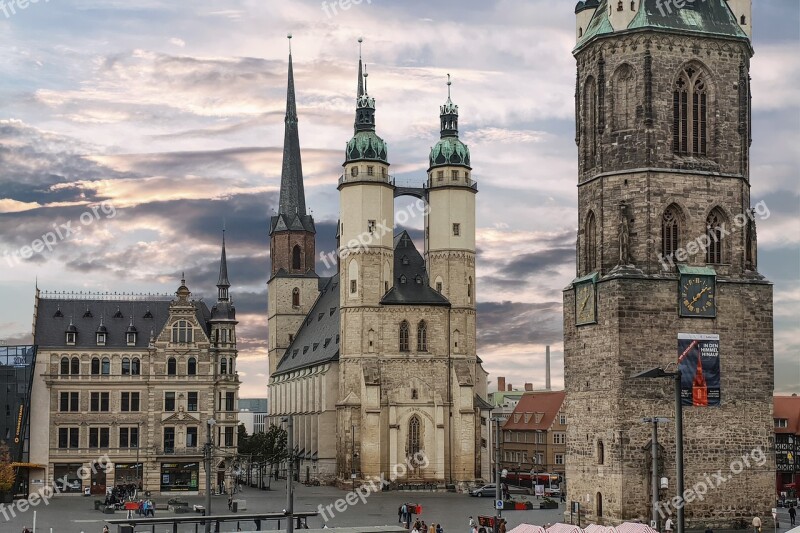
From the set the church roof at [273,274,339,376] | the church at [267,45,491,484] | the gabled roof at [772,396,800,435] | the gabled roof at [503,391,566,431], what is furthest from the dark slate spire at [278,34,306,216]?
the gabled roof at [772,396,800,435]

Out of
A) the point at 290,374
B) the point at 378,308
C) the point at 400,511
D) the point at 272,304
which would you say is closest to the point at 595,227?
the point at 400,511

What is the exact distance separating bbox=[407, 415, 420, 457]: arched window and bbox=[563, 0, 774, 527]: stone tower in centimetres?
4025

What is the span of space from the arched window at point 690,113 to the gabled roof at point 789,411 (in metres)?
42.8

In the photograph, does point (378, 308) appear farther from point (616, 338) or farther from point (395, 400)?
Answer: point (616, 338)

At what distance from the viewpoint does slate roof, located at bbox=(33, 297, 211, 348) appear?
93.4 m

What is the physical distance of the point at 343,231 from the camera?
10881cm

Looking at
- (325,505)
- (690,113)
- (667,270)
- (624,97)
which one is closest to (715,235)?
(667,270)

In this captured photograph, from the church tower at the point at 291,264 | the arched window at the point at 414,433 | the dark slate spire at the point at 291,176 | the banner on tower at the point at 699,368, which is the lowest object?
the arched window at the point at 414,433

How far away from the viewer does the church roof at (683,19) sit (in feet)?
214

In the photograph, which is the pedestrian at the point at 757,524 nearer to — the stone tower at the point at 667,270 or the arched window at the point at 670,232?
the stone tower at the point at 667,270

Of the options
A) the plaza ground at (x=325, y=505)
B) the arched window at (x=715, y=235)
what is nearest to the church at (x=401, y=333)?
the plaza ground at (x=325, y=505)

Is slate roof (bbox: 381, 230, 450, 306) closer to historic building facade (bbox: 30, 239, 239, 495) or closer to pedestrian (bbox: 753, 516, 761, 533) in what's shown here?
historic building facade (bbox: 30, 239, 239, 495)

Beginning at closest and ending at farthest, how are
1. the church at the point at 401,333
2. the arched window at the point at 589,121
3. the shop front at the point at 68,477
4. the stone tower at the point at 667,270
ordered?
1. the stone tower at the point at 667,270
2. the arched window at the point at 589,121
3. the shop front at the point at 68,477
4. the church at the point at 401,333

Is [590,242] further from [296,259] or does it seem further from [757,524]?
[296,259]
